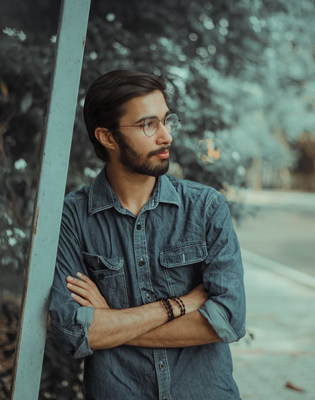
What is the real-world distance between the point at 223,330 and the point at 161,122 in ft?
2.53

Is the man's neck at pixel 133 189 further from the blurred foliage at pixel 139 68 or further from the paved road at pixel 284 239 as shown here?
the paved road at pixel 284 239

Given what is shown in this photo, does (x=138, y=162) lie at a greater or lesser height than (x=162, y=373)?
greater

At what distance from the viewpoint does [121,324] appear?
1.83 meters

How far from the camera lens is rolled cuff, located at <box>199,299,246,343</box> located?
1833mm

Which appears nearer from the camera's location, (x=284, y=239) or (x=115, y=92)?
(x=115, y=92)

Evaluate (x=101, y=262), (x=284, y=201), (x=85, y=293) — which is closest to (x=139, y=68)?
(x=101, y=262)

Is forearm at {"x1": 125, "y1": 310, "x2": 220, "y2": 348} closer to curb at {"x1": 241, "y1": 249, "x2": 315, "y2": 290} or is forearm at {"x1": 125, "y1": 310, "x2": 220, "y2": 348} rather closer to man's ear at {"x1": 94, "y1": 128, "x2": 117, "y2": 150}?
man's ear at {"x1": 94, "y1": 128, "x2": 117, "y2": 150}

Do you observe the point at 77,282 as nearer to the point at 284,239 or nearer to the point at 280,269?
the point at 280,269

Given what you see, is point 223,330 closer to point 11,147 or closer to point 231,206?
point 231,206

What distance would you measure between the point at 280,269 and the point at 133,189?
737 centimetres

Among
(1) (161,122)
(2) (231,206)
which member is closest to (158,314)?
(1) (161,122)

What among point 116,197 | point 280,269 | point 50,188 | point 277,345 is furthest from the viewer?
point 280,269

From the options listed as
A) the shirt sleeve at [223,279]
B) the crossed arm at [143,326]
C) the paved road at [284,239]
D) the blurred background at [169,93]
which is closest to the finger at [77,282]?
the crossed arm at [143,326]

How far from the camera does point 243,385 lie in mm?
4359
